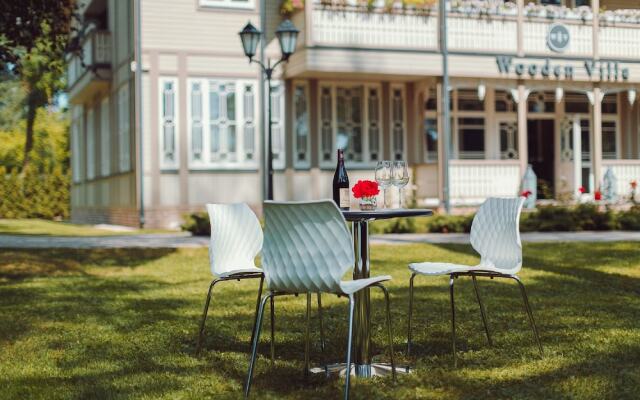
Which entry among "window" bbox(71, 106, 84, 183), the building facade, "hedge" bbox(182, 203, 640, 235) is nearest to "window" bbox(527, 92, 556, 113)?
the building facade

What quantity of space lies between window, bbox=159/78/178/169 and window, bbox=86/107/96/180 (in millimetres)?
6397

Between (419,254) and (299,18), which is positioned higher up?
(299,18)

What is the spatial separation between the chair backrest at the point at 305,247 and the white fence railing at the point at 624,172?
1754cm

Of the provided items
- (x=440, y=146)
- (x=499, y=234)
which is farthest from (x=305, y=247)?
(x=440, y=146)

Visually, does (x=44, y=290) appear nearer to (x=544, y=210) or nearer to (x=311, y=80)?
(x=544, y=210)

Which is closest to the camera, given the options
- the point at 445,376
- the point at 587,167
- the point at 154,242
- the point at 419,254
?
the point at 445,376

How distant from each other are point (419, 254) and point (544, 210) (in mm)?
5085

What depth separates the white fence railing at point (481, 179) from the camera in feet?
64.5

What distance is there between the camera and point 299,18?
19094 millimetres

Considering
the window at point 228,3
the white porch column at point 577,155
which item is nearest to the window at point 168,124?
the window at point 228,3

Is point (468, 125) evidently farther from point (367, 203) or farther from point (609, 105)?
point (367, 203)

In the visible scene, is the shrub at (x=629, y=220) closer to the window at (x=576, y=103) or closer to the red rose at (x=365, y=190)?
the window at (x=576, y=103)

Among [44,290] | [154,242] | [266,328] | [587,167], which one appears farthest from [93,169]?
[266,328]

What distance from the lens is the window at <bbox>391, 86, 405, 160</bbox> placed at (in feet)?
68.1
